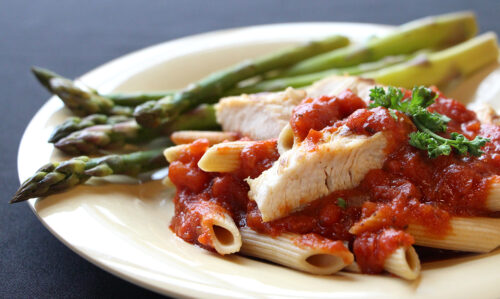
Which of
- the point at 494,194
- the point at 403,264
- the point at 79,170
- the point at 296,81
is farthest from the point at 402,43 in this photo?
the point at 79,170

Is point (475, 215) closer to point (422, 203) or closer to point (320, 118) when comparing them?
point (422, 203)

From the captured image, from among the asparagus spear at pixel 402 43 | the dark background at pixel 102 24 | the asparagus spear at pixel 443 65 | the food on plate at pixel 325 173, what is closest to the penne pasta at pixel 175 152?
the food on plate at pixel 325 173

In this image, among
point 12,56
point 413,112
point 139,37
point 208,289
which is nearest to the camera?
point 208,289

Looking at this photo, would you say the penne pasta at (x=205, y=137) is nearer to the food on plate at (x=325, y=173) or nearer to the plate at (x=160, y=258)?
the food on plate at (x=325, y=173)

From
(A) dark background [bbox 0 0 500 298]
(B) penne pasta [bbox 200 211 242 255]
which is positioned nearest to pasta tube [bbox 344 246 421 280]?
(B) penne pasta [bbox 200 211 242 255]

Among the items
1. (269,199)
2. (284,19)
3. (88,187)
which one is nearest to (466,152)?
(269,199)

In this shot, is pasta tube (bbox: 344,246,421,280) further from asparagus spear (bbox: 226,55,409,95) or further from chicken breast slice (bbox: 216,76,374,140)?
asparagus spear (bbox: 226,55,409,95)
